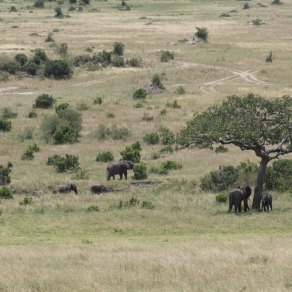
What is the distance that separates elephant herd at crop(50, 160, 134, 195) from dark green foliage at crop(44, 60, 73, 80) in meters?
37.7

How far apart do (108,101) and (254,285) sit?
1809 inches

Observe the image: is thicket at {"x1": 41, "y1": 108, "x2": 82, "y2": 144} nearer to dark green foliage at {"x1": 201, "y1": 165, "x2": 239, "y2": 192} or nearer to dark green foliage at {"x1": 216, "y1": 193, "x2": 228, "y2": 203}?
dark green foliage at {"x1": 201, "y1": 165, "x2": 239, "y2": 192}

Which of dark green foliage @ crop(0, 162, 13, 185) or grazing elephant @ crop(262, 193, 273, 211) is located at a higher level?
grazing elephant @ crop(262, 193, 273, 211)

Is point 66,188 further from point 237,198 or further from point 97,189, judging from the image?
point 237,198

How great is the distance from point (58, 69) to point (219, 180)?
4289 centimetres

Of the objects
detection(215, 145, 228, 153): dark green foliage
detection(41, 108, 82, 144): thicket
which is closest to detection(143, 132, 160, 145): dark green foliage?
detection(41, 108, 82, 144): thicket

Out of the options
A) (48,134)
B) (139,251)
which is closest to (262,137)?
(139,251)

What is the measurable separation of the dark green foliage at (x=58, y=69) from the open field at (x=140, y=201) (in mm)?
1058

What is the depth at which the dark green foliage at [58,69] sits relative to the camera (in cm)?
7125

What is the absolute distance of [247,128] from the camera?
25906 millimetres

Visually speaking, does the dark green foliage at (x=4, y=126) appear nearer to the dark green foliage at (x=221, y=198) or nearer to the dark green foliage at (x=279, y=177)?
the dark green foliage at (x=279, y=177)

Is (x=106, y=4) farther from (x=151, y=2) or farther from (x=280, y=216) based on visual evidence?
(x=280, y=216)

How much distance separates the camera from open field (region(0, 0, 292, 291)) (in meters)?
14.3

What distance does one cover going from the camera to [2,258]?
17500 millimetres
